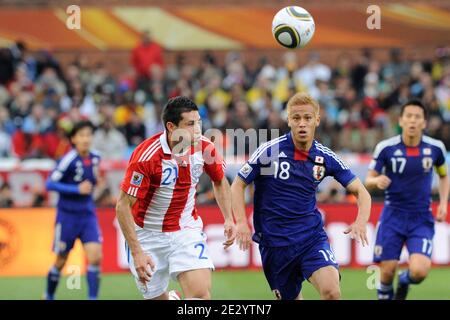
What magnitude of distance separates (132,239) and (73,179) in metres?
4.25

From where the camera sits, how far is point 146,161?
8477 millimetres

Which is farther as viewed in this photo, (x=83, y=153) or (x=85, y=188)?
(x=83, y=153)

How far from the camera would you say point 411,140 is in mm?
11141

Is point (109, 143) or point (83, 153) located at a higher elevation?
point (109, 143)

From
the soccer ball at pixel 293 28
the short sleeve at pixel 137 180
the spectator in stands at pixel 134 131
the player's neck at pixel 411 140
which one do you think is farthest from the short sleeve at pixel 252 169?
the spectator in stands at pixel 134 131

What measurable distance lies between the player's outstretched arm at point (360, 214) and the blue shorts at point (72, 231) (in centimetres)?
453

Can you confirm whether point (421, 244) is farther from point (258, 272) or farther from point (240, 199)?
point (258, 272)

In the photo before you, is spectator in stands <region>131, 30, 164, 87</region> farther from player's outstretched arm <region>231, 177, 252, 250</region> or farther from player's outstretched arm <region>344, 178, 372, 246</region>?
player's outstretched arm <region>344, 178, 372, 246</region>

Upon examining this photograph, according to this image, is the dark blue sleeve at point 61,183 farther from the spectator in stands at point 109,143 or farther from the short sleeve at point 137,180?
the spectator in stands at point 109,143

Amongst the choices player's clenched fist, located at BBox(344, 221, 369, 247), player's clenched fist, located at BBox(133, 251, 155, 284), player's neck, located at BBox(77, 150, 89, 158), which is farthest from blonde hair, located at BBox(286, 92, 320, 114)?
player's neck, located at BBox(77, 150, 89, 158)

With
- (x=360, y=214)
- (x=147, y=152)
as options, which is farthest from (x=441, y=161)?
(x=147, y=152)

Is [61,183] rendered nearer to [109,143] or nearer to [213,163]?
[213,163]

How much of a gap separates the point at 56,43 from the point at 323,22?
6439mm

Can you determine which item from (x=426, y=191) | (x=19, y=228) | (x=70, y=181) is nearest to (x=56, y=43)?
Answer: (x=19, y=228)
